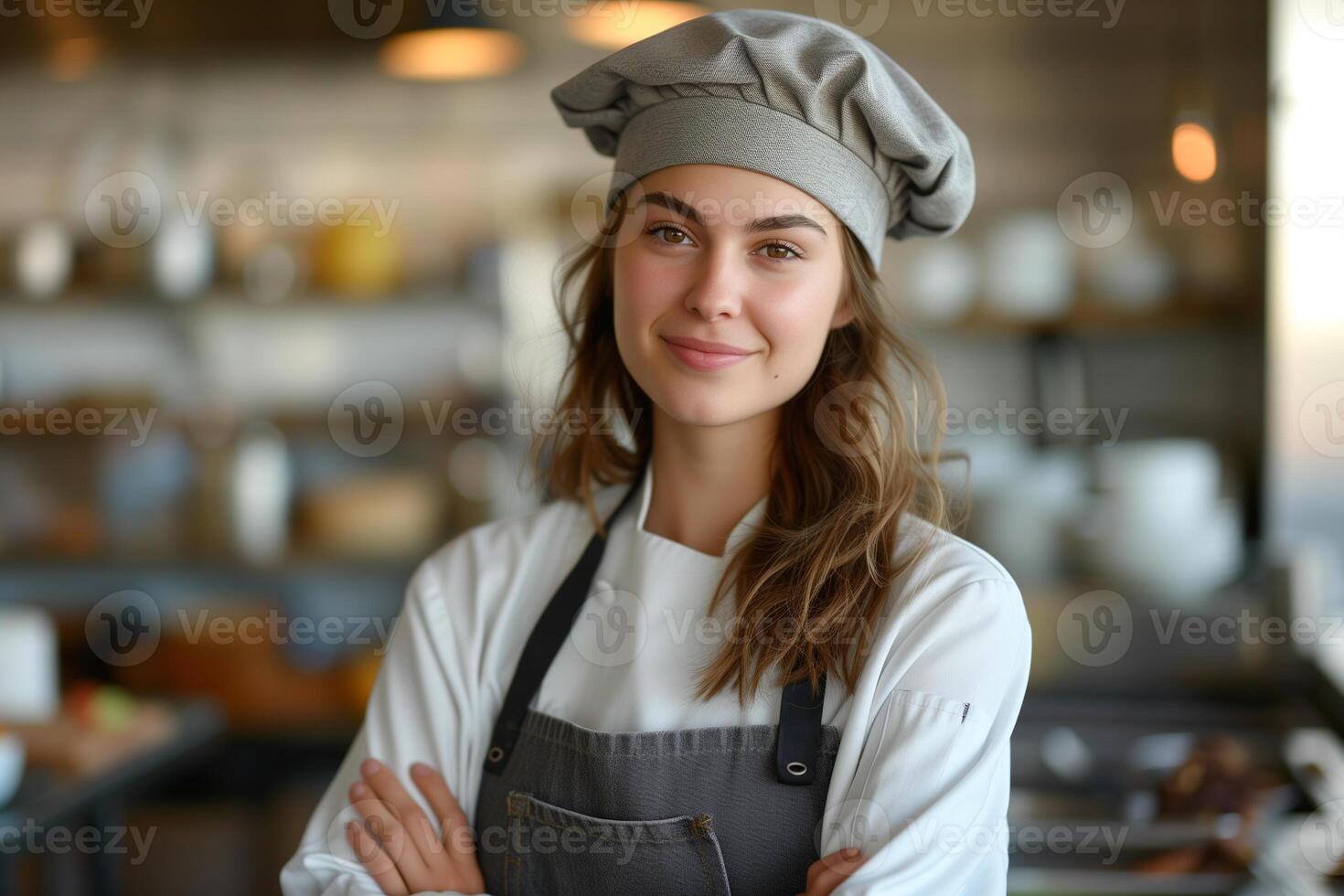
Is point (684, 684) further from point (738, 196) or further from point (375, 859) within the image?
point (738, 196)

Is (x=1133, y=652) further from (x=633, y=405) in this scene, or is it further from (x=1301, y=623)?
(x=633, y=405)

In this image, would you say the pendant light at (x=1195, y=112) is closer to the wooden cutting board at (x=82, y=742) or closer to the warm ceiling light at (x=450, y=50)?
the warm ceiling light at (x=450, y=50)

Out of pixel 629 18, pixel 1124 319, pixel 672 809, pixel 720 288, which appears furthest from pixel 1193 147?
pixel 672 809

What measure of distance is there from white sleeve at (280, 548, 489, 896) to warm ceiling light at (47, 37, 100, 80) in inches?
126

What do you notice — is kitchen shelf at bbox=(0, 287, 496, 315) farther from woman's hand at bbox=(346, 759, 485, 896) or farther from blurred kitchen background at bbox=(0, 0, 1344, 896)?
woman's hand at bbox=(346, 759, 485, 896)

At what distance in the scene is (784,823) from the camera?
1224 millimetres

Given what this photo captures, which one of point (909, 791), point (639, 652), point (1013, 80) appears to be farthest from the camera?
point (1013, 80)

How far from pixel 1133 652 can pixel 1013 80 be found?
1.62 metres

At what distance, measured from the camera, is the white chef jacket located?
1148 millimetres

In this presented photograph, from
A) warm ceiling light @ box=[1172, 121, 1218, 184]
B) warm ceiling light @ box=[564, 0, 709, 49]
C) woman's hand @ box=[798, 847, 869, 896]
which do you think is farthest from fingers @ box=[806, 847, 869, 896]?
warm ceiling light @ box=[564, 0, 709, 49]

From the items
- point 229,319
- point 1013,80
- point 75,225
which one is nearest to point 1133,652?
point 1013,80

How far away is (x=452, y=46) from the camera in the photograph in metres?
3.05

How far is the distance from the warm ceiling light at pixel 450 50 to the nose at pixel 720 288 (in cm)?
197

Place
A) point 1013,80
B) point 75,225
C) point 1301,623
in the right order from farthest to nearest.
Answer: point 75,225
point 1013,80
point 1301,623
